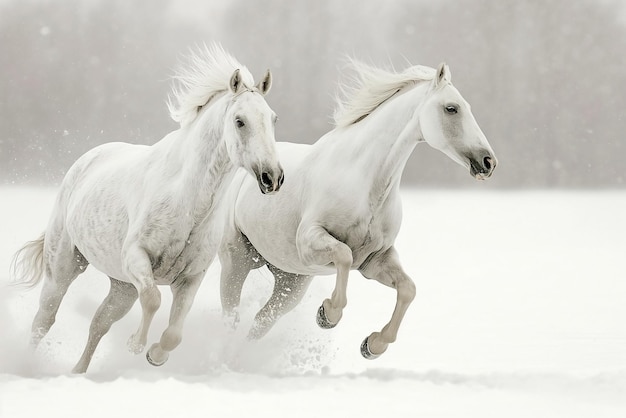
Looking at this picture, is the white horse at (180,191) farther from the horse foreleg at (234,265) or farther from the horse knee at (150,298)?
the horse foreleg at (234,265)

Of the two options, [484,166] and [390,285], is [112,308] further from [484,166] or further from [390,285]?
[484,166]

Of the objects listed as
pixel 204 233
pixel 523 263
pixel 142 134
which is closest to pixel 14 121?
pixel 142 134

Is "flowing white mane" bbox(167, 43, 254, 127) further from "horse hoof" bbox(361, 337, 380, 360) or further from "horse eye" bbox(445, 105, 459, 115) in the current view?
"horse hoof" bbox(361, 337, 380, 360)

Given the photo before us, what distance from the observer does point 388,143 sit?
4207mm

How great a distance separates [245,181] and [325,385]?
1.43 m

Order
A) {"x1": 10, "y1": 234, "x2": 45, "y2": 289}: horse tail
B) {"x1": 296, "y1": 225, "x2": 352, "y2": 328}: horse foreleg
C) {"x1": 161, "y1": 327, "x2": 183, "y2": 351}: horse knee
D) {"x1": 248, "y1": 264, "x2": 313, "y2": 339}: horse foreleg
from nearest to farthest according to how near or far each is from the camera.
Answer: {"x1": 161, "y1": 327, "x2": 183, "y2": 351}: horse knee → {"x1": 296, "y1": 225, "x2": 352, "y2": 328}: horse foreleg → {"x1": 10, "y1": 234, "x2": 45, "y2": 289}: horse tail → {"x1": 248, "y1": 264, "x2": 313, "y2": 339}: horse foreleg

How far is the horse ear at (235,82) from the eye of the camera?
382cm

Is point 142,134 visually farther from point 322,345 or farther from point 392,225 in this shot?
point 392,225

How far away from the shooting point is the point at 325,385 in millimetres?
3973

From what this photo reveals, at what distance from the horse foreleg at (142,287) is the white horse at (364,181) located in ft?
2.58

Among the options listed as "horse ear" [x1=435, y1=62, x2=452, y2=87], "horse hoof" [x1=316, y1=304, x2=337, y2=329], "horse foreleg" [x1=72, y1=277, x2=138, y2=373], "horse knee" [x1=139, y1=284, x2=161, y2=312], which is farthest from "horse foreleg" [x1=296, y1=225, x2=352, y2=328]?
"horse foreleg" [x1=72, y1=277, x2=138, y2=373]

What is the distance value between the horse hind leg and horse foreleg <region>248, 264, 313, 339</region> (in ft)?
→ 3.49

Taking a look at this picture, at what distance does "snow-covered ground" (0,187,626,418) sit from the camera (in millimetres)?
3566

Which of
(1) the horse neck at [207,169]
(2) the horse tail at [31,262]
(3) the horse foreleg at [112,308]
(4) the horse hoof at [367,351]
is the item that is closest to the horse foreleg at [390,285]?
(4) the horse hoof at [367,351]
